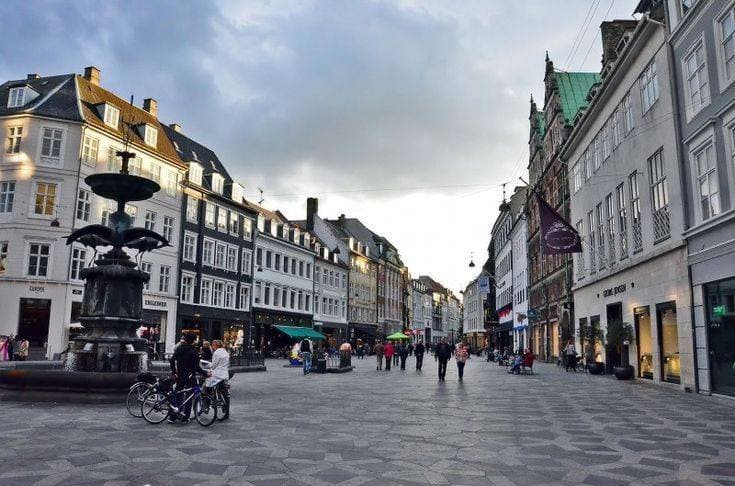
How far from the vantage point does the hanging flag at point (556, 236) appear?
81.5 ft

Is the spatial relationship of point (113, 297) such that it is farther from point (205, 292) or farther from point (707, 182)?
point (205, 292)

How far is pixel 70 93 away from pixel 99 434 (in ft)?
112

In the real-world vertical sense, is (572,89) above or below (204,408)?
above

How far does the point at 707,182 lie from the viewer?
1794 centimetres

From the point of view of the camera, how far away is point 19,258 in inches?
1328

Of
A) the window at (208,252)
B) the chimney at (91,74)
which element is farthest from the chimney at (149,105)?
the window at (208,252)

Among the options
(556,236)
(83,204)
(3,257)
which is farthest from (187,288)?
(556,236)

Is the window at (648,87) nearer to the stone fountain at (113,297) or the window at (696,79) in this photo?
the window at (696,79)

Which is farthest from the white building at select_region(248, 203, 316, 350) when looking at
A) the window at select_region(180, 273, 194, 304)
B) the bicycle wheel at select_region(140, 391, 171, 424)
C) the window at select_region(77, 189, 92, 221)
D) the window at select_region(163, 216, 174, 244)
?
the bicycle wheel at select_region(140, 391, 171, 424)

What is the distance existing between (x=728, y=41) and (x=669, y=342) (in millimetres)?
10712

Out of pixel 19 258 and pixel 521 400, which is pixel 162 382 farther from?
pixel 19 258

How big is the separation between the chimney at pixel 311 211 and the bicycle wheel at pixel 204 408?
65.4 m

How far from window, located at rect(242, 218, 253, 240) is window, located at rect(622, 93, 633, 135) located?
34.9 metres

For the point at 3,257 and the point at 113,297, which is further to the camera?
the point at 3,257
